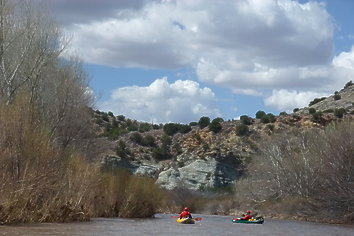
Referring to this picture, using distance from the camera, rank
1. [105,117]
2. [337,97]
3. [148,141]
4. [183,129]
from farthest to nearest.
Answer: [105,117]
[183,129]
[337,97]
[148,141]

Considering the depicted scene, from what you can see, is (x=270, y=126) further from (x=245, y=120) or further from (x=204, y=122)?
(x=204, y=122)

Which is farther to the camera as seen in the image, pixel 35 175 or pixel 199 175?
pixel 199 175

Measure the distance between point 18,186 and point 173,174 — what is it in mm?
55281

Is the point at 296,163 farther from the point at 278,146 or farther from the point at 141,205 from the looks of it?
the point at 141,205

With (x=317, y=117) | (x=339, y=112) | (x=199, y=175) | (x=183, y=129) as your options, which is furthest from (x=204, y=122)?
(x=199, y=175)

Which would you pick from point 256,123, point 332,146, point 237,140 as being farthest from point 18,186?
point 256,123

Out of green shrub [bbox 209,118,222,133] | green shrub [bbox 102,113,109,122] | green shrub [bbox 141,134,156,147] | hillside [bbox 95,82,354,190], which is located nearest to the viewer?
hillside [bbox 95,82,354,190]

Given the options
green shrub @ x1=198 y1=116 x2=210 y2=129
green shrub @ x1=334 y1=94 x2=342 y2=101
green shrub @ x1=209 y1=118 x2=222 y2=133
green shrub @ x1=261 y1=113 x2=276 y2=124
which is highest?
green shrub @ x1=334 y1=94 x2=342 y2=101

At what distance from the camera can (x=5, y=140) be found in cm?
2616

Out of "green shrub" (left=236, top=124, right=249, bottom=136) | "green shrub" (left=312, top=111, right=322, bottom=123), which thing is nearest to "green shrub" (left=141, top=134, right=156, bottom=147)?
"green shrub" (left=236, top=124, right=249, bottom=136)

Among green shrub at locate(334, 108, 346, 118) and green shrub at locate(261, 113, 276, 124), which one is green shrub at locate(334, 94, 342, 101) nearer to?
green shrub at locate(261, 113, 276, 124)

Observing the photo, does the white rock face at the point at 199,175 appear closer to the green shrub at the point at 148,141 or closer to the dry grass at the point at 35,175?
the green shrub at the point at 148,141

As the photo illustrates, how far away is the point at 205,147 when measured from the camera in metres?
87.6

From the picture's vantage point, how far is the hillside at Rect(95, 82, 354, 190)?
81.0 metres
